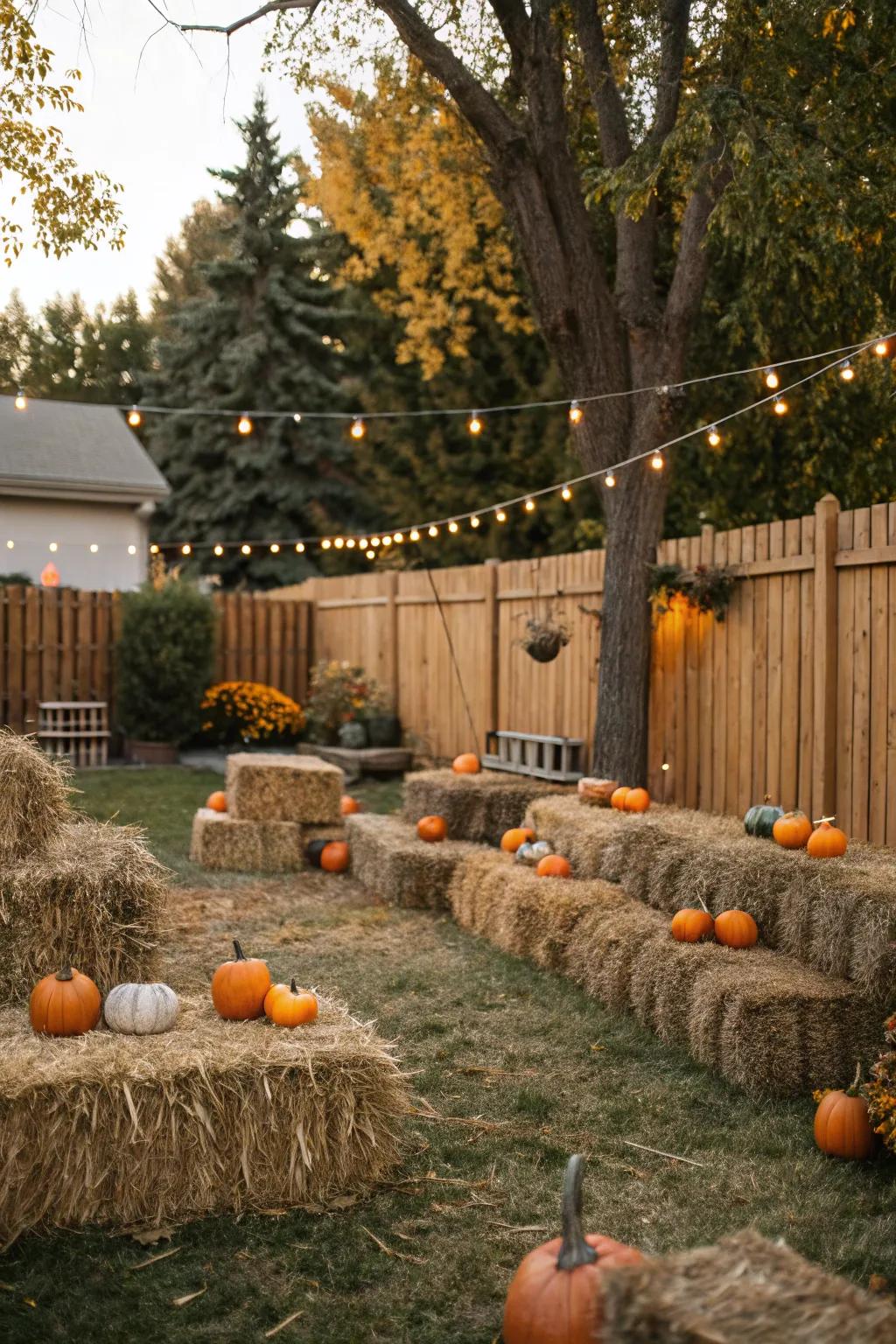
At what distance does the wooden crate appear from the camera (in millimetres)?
13359

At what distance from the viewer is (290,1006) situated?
11.9ft

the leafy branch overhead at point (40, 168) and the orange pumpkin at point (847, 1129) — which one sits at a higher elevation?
the leafy branch overhead at point (40, 168)

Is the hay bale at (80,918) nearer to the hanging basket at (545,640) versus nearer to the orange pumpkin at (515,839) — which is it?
the orange pumpkin at (515,839)

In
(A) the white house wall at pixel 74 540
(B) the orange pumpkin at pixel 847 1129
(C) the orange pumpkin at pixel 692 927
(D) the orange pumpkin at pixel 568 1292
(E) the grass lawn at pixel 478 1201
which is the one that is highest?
(A) the white house wall at pixel 74 540

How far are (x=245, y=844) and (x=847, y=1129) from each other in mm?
5454

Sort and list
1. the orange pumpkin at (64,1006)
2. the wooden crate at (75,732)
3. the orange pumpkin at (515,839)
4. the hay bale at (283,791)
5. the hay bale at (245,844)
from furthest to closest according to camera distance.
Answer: the wooden crate at (75,732), the hay bale at (283,791), the hay bale at (245,844), the orange pumpkin at (515,839), the orange pumpkin at (64,1006)

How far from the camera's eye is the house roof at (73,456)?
17.1 meters

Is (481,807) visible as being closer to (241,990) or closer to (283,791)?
(283,791)

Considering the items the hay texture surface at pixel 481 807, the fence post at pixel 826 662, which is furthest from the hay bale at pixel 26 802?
the fence post at pixel 826 662

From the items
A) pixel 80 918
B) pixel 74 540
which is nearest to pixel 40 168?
pixel 80 918

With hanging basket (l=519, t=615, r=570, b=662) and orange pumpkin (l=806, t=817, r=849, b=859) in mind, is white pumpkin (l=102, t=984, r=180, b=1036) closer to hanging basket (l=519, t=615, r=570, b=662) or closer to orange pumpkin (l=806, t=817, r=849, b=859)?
orange pumpkin (l=806, t=817, r=849, b=859)

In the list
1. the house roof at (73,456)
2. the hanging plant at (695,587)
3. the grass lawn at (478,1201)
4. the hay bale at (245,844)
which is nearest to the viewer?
the grass lawn at (478,1201)

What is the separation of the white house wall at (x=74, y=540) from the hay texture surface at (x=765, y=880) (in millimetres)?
12901

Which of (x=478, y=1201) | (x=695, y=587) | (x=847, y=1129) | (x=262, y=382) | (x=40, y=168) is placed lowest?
(x=478, y=1201)
